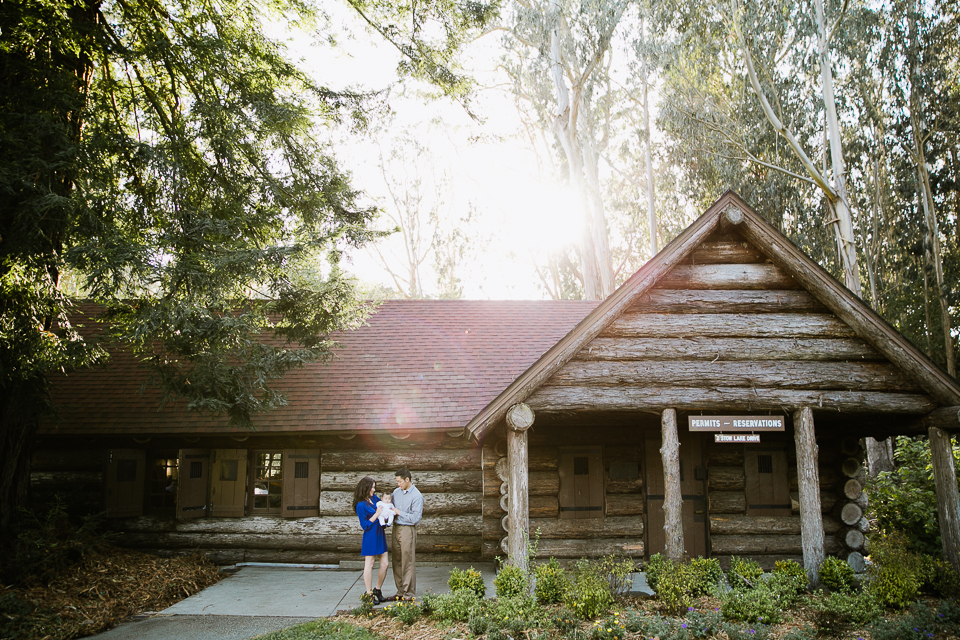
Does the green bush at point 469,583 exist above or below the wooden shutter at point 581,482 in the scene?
below

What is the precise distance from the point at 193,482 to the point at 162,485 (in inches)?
40.9

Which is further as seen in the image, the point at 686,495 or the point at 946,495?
the point at 686,495

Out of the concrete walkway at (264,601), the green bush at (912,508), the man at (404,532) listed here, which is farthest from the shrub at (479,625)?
the green bush at (912,508)

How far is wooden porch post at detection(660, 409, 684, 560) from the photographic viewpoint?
7.47 meters

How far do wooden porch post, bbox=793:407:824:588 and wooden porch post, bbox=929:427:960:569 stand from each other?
1.54 metres

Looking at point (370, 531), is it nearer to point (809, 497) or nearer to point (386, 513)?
point (386, 513)

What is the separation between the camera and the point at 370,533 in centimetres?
805

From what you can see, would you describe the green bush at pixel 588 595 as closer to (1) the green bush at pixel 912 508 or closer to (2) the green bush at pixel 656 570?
(2) the green bush at pixel 656 570

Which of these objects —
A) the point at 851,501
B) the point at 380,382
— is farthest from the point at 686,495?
the point at 380,382

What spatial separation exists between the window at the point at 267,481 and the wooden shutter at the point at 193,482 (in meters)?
0.86

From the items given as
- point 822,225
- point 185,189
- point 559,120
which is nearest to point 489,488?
point 185,189

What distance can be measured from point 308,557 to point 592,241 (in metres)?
17.8

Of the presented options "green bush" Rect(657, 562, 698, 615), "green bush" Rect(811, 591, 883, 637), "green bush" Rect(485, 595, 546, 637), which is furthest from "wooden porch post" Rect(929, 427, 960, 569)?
"green bush" Rect(485, 595, 546, 637)

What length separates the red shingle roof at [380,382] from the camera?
444 inches
